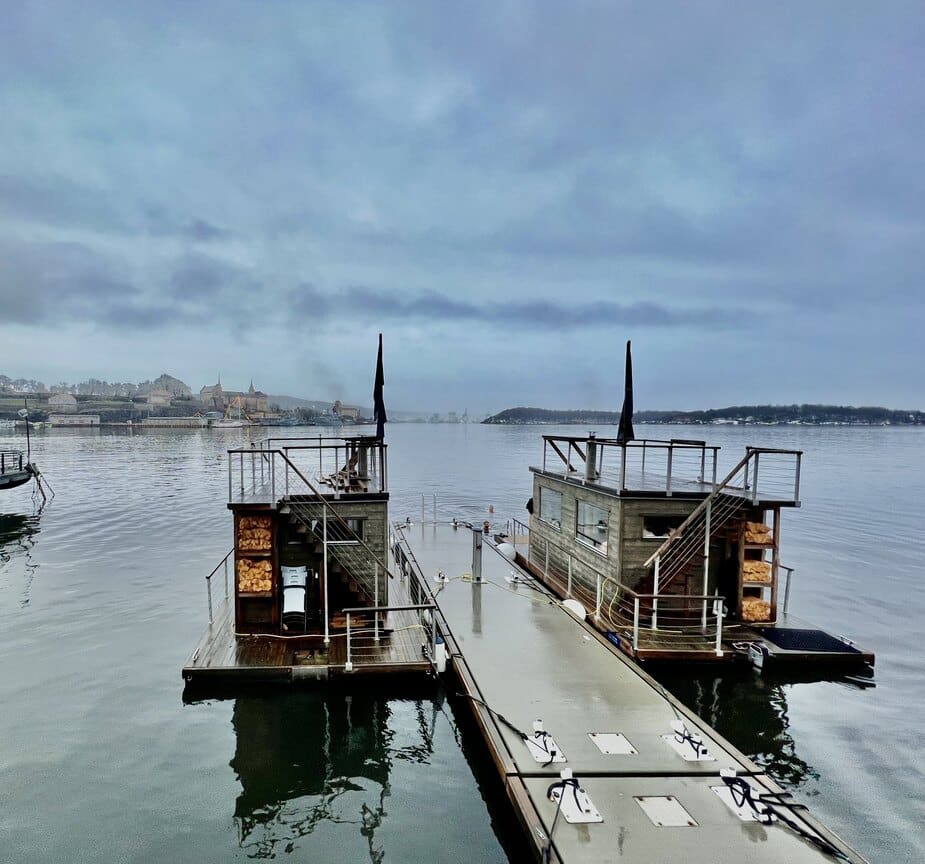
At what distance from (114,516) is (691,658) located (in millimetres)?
35527

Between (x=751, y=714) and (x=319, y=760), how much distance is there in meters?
9.02

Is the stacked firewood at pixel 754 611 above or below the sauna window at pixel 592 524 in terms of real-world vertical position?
below

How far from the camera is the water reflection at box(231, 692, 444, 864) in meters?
9.25

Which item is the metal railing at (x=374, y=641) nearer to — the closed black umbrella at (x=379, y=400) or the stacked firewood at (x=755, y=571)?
the closed black umbrella at (x=379, y=400)

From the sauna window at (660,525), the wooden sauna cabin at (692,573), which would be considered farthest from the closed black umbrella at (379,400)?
the sauna window at (660,525)

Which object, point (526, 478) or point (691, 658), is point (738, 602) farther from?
point (526, 478)

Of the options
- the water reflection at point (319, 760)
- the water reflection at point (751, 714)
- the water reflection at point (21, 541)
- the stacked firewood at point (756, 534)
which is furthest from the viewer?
the water reflection at point (21, 541)

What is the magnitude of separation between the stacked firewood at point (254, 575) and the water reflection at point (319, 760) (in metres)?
2.46

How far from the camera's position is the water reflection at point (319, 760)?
9250mm

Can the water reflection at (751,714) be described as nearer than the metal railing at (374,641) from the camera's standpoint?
Yes

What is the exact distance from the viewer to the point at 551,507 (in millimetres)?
22375

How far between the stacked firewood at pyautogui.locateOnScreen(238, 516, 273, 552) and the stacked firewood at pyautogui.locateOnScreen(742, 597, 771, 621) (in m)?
12.3

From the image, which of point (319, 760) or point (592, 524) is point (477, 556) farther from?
point (319, 760)

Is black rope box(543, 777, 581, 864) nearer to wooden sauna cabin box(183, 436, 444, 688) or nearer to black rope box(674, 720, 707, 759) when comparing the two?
black rope box(674, 720, 707, 759)
